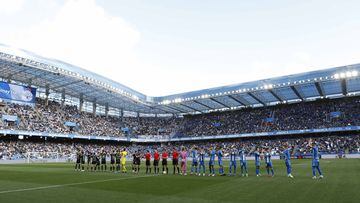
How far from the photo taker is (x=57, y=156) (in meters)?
56.0

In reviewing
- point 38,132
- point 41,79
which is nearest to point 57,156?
point 38,132

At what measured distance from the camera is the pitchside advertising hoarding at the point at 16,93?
168 feet

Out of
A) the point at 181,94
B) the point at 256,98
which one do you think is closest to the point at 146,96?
the point at 181,94

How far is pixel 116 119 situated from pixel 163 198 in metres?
71.2

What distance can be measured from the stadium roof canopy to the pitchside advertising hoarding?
2.53 meters

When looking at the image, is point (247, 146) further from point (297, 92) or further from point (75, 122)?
point (75, 122)

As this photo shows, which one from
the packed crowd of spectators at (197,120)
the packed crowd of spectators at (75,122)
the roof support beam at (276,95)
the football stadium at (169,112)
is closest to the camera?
the football stadium at (169,112)

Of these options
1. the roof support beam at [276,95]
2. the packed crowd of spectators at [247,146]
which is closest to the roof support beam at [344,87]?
the packed crowd of spectators at [247,146]

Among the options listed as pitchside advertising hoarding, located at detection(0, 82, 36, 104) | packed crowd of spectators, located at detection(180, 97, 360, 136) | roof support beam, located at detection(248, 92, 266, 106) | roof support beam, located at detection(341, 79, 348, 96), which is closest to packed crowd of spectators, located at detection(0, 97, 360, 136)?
packed crowd of spectators, located at detection(180, 97, 360, 136)

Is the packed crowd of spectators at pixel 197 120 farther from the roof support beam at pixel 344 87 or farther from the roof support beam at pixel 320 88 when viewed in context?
the roof support beam at pixel 320 88

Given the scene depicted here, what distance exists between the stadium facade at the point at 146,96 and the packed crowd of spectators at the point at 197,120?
5.01ft

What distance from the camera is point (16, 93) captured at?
174 feet

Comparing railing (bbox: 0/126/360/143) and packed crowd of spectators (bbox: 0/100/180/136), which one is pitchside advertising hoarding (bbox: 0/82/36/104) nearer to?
packed crowd of spectators (bbox: 0/100/180/136)

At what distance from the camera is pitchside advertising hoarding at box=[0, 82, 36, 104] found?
5123 centimetres
